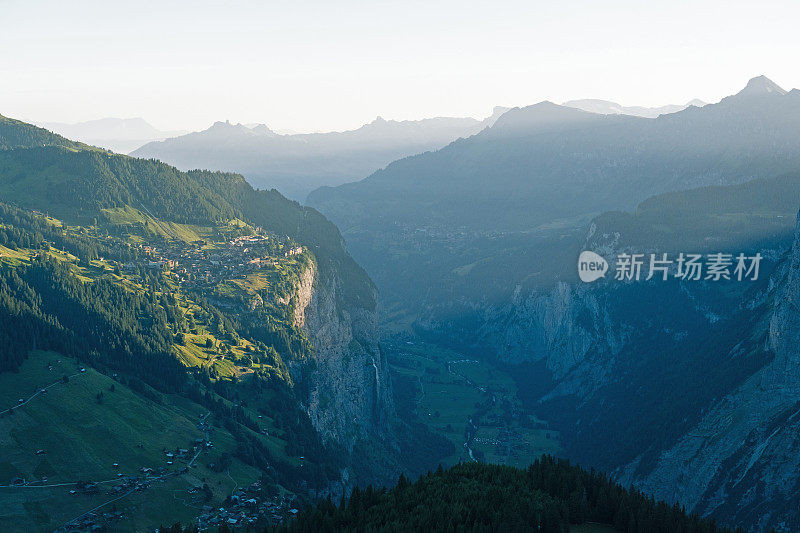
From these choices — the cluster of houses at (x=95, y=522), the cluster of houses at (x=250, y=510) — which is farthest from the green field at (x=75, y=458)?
the cluster of houses at (x=250, y=510)

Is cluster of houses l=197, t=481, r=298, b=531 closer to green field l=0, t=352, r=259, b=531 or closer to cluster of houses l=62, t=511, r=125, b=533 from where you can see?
green field l=0, t=352, r=259, b=531

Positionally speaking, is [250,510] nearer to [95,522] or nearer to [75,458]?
[95,522]

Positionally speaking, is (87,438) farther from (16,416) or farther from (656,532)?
(656,532)

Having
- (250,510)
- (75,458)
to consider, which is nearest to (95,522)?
(75,458)

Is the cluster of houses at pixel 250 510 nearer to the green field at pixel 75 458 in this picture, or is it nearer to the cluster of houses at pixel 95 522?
the green field at pixel 75 458

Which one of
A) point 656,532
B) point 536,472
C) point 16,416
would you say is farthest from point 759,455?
point 16,416

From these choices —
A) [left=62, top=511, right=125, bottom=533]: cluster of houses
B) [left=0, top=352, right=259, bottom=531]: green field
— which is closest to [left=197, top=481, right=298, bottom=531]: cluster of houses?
[left=0, top=352, right=259, bottom=531]: green field
